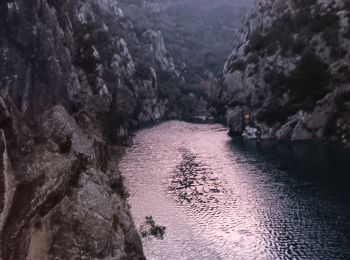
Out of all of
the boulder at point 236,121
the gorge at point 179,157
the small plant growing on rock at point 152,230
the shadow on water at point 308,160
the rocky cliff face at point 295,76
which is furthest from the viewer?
the boulder at point 236,121

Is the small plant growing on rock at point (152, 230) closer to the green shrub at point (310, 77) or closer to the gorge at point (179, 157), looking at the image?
the gorge at point (179, 157)

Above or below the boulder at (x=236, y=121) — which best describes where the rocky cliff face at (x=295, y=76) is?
above

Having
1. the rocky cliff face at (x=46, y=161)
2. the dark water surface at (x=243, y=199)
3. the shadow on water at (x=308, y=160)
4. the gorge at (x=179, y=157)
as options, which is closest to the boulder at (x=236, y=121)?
the gorge at (x=179, y=157)

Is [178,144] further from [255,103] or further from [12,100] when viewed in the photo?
[12,100]

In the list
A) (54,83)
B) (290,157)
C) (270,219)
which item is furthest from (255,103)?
(54,83)

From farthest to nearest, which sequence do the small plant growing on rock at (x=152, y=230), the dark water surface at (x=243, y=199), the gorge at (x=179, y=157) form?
the small plant growing on rock at (x=152, y=230) → the dark water surface at (x=243, y=199) → the gorge at (x=179, y=157)

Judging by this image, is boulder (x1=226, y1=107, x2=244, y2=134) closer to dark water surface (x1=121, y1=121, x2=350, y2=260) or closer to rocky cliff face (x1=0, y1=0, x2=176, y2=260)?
dark water surface (x1=121, y1=121, x2=350, y2=260)

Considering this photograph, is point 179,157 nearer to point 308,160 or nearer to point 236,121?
point 308,160
